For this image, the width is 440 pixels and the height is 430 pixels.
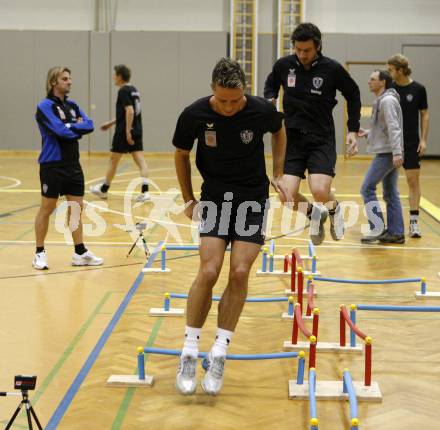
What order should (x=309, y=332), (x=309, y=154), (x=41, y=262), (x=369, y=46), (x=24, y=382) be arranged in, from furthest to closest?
(x=369, y=46), (x=41, y=262), (x=309, y=154), (x=309, y=332), (x=24, y=382)

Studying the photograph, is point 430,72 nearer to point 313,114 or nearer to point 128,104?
point 128,104

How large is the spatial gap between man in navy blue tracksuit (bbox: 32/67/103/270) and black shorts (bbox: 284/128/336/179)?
184 cm

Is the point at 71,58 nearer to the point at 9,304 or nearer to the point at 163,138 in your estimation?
the point at 163,138

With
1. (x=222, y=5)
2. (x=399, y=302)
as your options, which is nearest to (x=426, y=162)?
(x=222, y=5)

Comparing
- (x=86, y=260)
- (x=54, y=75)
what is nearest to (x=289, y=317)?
(x=86, y=260)

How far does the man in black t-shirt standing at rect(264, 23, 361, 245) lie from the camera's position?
237 inches

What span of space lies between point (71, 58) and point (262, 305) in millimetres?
15132

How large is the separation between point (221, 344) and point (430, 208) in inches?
320

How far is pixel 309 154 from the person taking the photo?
6.22 m

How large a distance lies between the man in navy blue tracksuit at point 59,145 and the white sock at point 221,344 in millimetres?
3092

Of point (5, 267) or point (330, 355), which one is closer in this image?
point (330, 355)

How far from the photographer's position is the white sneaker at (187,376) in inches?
160

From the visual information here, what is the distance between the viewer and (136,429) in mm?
3674

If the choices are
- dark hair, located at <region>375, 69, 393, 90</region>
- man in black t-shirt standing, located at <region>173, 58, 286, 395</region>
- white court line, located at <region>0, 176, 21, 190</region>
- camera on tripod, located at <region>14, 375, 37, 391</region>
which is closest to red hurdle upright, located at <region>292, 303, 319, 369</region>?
man in black t-shirt standing, located at <region>173, 58, 286, 395</region>
